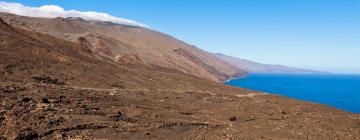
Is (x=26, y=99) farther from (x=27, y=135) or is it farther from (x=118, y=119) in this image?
(x=27, y=135)

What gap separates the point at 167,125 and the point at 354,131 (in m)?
13.7

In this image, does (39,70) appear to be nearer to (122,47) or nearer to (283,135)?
(283,135)

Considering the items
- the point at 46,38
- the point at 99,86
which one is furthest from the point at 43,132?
the point at 46,38

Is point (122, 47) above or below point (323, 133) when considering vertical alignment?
above

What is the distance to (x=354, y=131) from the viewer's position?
25.5 meters

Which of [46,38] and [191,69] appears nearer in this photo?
[46,38]

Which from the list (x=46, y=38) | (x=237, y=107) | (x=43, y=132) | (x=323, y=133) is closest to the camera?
(x=43, y=132)

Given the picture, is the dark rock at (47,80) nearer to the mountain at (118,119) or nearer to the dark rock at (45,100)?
the mountain at (118,119)

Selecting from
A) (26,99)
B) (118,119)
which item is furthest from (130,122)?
(26,99)

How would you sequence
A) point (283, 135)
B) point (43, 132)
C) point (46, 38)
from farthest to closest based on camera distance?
point (46, 38) < point (283, 135) < point (43, 132)

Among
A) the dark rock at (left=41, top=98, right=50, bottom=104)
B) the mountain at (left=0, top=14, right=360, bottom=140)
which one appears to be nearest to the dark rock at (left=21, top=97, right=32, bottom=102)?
the mountain at (left=0, top=14, right=360, bottom=140)

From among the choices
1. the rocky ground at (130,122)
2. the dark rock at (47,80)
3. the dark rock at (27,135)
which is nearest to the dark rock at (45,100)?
the rocky ground at (130,122)

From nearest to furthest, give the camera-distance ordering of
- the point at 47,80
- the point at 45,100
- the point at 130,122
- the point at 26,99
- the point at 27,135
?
1. the point at 27,135
2. the point at 130,122
3. the point at 26,99
4. the point at 45,100
5. the point at 47,80

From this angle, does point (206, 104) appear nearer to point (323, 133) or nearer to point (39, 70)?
point (323, 133)
